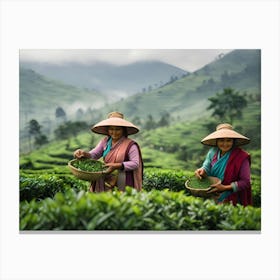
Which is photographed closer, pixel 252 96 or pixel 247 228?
pixel 247 228

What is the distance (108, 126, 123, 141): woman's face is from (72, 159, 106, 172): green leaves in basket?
0.35 meters

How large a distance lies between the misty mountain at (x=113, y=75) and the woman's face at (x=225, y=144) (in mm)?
1576

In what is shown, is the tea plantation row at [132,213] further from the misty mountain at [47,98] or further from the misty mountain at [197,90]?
the misty mountain at [197,90]

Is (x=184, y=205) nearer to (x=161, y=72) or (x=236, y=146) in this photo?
(x=236, y=146)

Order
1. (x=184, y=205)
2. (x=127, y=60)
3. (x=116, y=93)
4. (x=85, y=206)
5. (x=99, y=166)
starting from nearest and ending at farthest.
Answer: (x=85, y=206)
(x=184, y=205)
(x=99, y=166)
(x=127, y=60)
(x=116, y=93)

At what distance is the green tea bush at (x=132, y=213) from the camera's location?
4.23 meters

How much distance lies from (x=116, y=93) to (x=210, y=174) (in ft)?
7.05

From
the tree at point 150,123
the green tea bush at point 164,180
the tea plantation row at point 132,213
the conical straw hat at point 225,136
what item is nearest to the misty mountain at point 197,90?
the tree at point 150,123

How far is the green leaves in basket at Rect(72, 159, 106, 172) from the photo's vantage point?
5.22 meters

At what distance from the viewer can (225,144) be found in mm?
5328

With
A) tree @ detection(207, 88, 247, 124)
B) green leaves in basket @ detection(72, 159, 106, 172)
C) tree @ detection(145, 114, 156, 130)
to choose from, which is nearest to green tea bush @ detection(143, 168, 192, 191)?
tree @ detection(145, 114, 156, 130)

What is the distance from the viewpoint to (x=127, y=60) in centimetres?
630

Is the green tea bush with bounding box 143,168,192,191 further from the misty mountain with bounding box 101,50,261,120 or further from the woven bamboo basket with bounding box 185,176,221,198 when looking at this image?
the woven bamboo basket with bounding box 185,176,221,198
